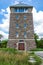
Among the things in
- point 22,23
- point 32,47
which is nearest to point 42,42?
point 32,47

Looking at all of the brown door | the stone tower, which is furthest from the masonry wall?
the brown door

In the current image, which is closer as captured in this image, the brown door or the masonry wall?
the masonry wall

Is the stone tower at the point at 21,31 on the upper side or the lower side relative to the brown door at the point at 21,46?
upper

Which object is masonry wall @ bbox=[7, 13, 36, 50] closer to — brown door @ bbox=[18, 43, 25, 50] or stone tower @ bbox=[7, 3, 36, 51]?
stone tower @ bbox=[7, 3, 36, 51]

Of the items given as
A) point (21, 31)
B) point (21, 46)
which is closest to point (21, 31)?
point (21, 31)

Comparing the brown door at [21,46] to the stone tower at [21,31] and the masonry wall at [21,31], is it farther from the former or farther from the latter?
the masonry wall at [21,31]

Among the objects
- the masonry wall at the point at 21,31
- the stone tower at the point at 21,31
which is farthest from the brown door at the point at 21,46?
the masonry wall at the point at 21,31

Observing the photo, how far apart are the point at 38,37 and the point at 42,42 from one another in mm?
6330

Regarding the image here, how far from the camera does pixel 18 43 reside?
43.9m

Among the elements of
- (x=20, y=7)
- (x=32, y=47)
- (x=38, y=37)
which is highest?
(x=20, y=7)

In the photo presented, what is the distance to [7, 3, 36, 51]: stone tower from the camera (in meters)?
43.4

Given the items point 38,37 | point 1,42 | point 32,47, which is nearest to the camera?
point 32,47

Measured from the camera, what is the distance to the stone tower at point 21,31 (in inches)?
1709

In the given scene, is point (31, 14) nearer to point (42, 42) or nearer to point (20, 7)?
point (20, 7)
